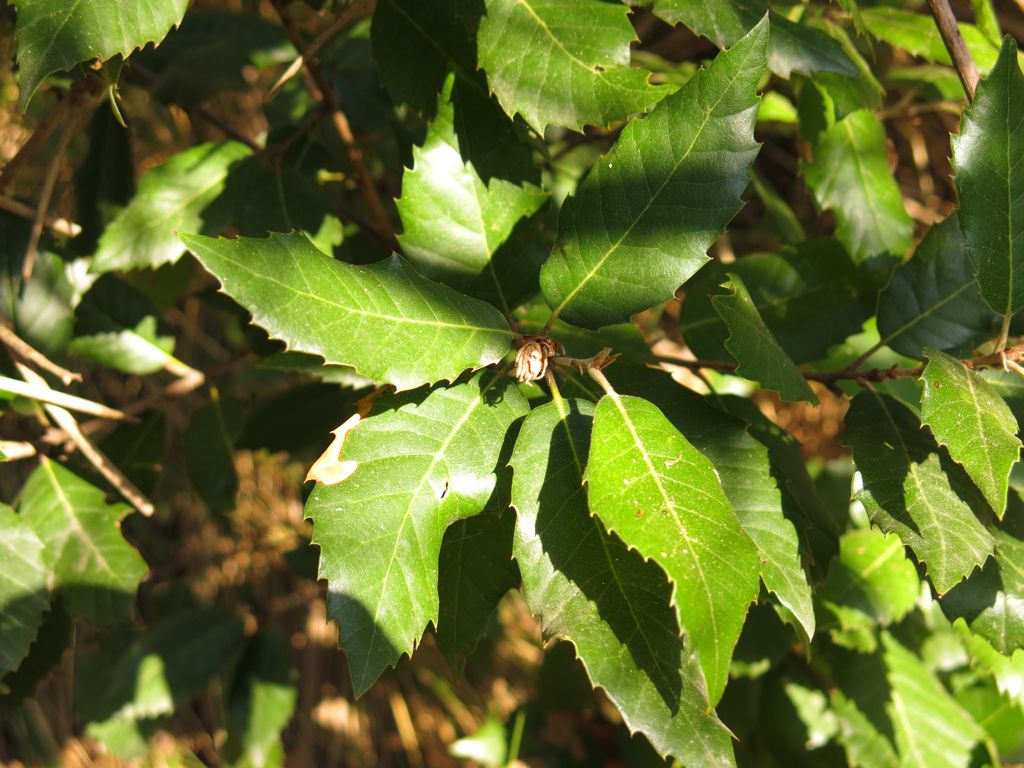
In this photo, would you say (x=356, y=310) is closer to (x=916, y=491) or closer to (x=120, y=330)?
(x=916, y=491)

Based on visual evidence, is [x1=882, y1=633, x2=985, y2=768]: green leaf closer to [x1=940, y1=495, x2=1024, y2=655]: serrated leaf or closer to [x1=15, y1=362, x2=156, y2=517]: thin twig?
[x1=940, y1=495, x2=1024, y2=655]: serrated leaf

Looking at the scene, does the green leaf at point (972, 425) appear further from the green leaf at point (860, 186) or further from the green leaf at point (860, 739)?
the green leaf at point (860, 739)

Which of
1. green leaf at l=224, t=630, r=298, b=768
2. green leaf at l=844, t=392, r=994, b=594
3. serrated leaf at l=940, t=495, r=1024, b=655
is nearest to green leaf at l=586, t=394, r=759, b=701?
green leaf at l=844, t=392, r=994, b=594

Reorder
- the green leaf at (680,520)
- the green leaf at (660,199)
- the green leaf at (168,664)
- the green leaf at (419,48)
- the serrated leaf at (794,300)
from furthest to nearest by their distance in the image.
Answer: the green leaf at (168,664) < the serrated leaf at (794,300) < the green leaf at (419,48) < the green leaf at (660,199) < the green leaf at (680,520)

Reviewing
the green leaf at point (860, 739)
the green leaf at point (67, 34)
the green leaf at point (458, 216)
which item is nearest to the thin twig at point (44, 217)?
the green leaf at point (67, 34)

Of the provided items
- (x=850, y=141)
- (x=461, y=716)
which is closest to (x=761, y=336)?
(x=850, y=141)

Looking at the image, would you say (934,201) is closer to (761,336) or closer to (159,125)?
(761,336)

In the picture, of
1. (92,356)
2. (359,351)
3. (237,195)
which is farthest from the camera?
(92,356)

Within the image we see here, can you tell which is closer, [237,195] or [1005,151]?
[1005,151]
